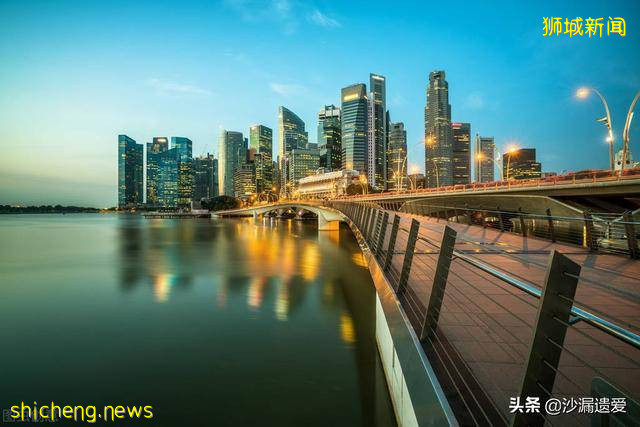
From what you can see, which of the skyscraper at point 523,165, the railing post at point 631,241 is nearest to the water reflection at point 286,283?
the railing post at point 631,241

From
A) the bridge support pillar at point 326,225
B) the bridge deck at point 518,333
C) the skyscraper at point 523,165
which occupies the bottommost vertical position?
the bridge support pillar at point 326,225

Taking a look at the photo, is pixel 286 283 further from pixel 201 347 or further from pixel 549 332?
pixel 549 332

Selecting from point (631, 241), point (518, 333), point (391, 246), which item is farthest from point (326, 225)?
point (518, 333)

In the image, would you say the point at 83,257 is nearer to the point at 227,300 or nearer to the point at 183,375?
the point at 227,300

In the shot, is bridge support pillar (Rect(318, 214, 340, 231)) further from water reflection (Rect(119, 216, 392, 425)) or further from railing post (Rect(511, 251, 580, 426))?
railing post (Rect(511, 251, 580, 426))

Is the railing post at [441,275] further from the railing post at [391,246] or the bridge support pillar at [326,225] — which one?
the bridge support pillar at [326,225]

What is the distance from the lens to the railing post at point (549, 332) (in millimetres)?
2219

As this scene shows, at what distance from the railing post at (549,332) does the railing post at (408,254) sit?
11.4 feet

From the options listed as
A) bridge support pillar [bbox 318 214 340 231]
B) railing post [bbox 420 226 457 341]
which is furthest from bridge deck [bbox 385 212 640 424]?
bridge support pillar [bbox 318 214 340 231]

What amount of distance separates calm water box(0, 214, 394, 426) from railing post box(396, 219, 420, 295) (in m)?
2.97

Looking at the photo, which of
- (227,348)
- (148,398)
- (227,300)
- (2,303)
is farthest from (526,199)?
(2,303)

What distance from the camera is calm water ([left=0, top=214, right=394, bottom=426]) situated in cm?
808

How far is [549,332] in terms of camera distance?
228 cm

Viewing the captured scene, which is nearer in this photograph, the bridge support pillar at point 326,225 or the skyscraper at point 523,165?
the bridge support pillar at point 326,225
